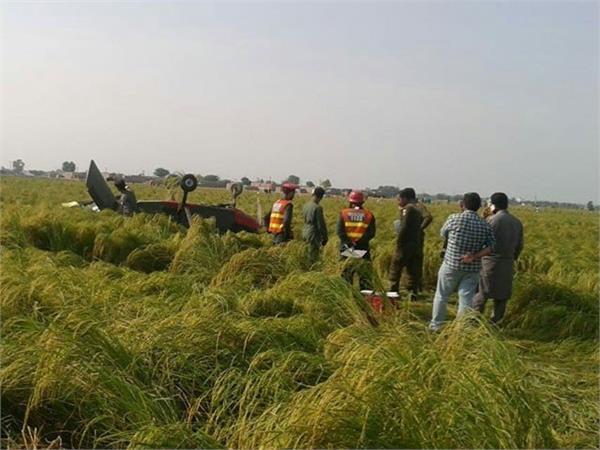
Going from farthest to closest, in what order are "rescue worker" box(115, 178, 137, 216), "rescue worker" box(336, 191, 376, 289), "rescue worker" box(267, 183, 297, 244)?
"rescue worker" box(115, 178, 137, 216) → "rescue worker" box(267, 183, 297, 244) → "rescue worker" box(336, 191, 376, 289)

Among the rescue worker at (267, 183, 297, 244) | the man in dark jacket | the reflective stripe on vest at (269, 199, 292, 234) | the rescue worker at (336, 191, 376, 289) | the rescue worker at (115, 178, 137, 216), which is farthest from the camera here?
the rescue worker at (115, 178, 137, 216)

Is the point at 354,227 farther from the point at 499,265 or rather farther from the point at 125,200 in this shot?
the point at 125,200

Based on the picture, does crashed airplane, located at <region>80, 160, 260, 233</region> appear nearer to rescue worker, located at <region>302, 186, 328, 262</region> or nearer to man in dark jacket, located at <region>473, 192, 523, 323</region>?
rescue worker, located at <region>302, 186, 328, 262</region>

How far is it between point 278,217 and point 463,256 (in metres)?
3.15

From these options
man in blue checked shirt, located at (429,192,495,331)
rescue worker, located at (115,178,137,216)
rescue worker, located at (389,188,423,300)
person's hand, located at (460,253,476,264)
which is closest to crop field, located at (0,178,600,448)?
man in blue checked shirt, located at (429,192,495,331)

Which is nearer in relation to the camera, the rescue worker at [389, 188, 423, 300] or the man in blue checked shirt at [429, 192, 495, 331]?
the man in blue checked shirt at [429, 192, 495, 331]

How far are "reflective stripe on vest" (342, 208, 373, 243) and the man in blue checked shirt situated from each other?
A: 4.98 feet

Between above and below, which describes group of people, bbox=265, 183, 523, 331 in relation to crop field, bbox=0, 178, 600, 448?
above

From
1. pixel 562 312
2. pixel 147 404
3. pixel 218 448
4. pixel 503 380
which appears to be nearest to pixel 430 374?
pixel 503 380

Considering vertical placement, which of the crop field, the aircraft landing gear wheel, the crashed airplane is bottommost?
the crop field

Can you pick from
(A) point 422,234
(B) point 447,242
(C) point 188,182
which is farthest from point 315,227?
(C) point 188,182

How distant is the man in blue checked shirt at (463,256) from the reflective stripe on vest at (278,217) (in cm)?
282

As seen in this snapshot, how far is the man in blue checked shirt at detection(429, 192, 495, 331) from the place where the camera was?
19.3 ft

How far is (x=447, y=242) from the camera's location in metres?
6.20
